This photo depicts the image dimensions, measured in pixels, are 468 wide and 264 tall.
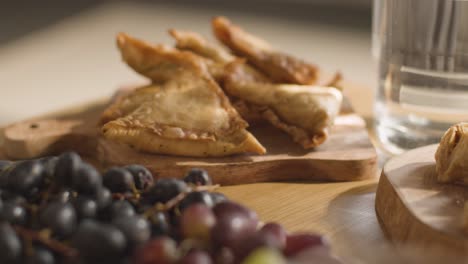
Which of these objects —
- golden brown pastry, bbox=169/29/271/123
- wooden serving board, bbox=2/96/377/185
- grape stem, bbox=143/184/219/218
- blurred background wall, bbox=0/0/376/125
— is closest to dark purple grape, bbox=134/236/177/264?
grape stem, bbox=143/184/219/218

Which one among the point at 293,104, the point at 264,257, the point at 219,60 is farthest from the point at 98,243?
the point at 219,60

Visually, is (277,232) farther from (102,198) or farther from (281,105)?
(281,105)

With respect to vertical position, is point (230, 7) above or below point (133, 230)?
below

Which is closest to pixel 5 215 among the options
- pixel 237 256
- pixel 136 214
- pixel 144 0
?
pixel 136 214

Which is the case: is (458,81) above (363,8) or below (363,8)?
above

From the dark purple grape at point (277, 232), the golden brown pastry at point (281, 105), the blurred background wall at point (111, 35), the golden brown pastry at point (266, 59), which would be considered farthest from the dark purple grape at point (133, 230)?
the blurred background wall at point (111, 35)

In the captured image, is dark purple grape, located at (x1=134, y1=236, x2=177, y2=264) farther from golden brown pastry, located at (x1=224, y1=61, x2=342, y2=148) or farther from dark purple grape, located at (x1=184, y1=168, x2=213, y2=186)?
golden brown pastry, located at (x1=224, y1=61, x2=342, y2=148)

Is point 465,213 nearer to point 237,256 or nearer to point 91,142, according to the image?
point 237,256
